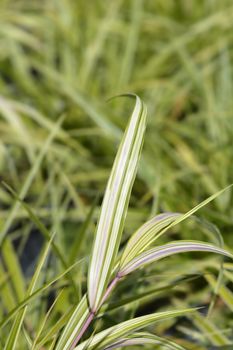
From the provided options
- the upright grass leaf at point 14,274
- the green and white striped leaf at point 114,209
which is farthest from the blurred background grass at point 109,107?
the green and white striped leaf at point 114,209

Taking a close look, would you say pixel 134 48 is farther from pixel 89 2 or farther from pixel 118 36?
pixel 89 2

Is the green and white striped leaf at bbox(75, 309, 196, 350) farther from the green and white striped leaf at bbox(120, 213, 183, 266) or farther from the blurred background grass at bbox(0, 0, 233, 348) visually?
the blurred background grass at bbox(0, 0, 233, 348)

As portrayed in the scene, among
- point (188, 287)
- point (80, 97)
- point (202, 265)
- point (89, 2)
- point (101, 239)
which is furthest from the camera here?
point (89, 2)

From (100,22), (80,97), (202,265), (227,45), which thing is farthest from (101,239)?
(100,22)

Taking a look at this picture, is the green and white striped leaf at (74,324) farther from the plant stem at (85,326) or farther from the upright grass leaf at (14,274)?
the upright grass leaf at (14,274)

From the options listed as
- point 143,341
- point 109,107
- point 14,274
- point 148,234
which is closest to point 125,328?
point 143,341

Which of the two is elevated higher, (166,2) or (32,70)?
(166,2)

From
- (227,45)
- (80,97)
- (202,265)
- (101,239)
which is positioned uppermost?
(227,45)
